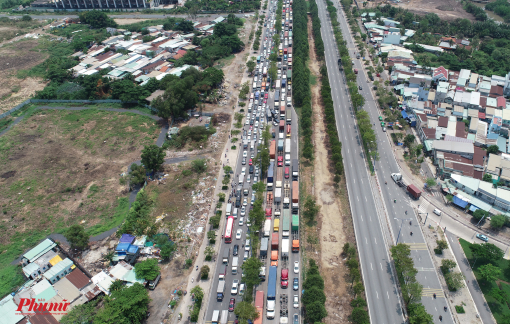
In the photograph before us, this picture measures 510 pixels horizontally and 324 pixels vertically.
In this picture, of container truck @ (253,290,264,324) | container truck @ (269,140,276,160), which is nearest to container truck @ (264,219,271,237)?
container truck @ (253,290,264,324)

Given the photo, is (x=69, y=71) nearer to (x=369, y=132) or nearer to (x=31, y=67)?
(x=31, y=67)

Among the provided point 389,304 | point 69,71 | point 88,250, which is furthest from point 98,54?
point 389,304

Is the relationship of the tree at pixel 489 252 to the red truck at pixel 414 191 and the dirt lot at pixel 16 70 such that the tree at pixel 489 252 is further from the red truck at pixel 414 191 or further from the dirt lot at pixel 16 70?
the dirt lot at pixel 16 70

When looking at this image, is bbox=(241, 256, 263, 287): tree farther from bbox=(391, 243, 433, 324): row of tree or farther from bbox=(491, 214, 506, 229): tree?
bbox=(491, 214, 506, 229): tree

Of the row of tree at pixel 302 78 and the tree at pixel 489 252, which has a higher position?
the row of tree at pixel 302 78

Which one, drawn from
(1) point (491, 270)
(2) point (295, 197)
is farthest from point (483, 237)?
(2) point (295, 197)

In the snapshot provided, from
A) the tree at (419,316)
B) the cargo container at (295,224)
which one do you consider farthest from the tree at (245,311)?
the tree at (419,316)
